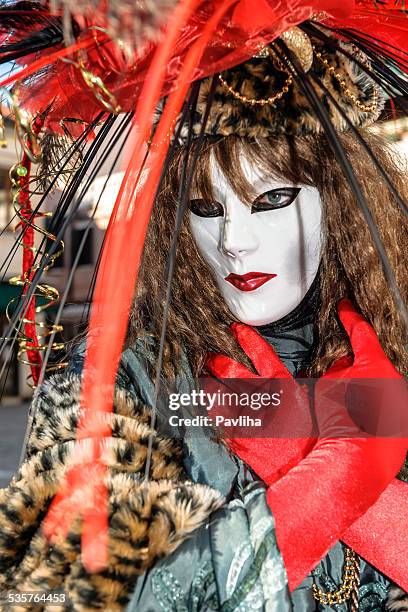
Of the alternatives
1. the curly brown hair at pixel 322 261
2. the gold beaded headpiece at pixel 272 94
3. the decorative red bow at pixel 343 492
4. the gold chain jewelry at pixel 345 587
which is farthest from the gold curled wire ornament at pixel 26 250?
the gold chain jewelry at pixel 345 587

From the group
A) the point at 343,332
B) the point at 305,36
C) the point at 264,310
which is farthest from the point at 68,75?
the point at 343,332

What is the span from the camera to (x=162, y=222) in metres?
1.17

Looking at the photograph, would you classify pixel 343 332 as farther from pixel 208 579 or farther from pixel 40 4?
pixel 40 4

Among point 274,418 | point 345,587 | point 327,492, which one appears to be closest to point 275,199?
point 274,418

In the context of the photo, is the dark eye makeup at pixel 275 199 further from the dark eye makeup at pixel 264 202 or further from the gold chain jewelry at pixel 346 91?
the gold chain jewelry at pixel 346 91

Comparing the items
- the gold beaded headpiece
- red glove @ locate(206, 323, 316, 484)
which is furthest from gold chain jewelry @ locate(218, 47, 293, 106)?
red glove @ locate(206, 323, 316, 484)

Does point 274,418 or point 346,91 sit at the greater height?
point 346,91

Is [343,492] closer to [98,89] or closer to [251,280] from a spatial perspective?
[251,280]

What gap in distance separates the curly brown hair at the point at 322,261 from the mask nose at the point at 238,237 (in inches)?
1.6

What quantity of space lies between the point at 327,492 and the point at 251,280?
363 millimetres

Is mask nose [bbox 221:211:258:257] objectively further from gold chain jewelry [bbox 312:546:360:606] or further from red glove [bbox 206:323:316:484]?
gold chain jewelry [bbox 312:546:360:606]

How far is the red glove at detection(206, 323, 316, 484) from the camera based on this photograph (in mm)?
933

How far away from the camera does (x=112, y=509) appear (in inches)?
28.8

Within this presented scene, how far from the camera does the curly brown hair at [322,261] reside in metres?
0.98
